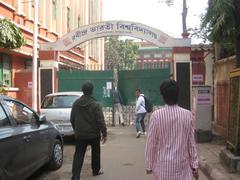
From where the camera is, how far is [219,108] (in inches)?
645

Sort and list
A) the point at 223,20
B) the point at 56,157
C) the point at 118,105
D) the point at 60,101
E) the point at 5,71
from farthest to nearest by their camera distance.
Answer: the point at 5,71 < the point at 118,105 < the point at 60,101 < the point at 223,20 < the point at 56,157

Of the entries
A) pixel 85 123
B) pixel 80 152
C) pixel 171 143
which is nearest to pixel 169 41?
pixel 85 123

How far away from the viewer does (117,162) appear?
37.3 ft

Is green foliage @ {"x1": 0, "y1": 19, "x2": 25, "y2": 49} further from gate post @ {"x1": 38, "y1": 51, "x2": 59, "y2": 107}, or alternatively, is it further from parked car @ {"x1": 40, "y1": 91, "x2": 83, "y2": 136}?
parked car @ {"x1": 40, "y1": 91, "x2": 83, "y2": 136}

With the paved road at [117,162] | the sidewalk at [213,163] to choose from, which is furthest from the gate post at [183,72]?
the sidewalk at [213,163]

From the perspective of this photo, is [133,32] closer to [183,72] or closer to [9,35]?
[183,72]

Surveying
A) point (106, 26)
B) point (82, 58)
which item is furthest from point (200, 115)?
point (82, 58)

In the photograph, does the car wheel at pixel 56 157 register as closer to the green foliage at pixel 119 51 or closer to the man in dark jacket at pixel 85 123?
the man in dark jacket at pixel 85 123

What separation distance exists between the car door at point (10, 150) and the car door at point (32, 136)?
27 centimetres

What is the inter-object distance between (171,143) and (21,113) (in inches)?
172

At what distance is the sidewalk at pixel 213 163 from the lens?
28.5 ft

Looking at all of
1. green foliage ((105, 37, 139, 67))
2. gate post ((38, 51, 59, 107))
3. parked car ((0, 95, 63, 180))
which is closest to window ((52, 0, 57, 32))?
gate post ((38, 51, 59, 107))

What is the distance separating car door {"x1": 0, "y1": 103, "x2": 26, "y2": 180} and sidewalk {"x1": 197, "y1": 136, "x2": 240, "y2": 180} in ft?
11.4

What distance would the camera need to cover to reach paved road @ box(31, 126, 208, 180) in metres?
9.53
